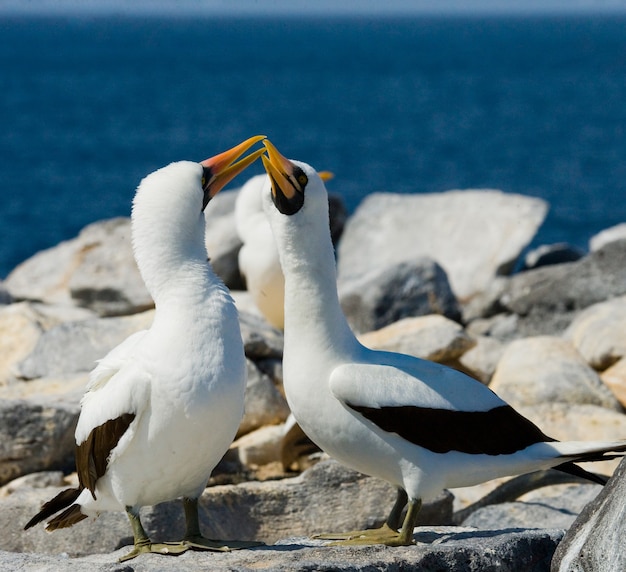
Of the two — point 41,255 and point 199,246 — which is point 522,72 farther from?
point 199,246

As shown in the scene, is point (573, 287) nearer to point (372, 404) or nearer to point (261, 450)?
point (261, 450)

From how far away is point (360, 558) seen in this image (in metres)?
5.55

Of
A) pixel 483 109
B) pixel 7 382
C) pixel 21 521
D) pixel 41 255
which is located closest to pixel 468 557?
pixel 21 521

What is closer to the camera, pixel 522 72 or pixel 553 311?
pixel 553 311

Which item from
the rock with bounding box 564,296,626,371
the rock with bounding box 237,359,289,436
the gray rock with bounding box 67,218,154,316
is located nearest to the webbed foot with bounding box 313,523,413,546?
the rock with bounding box 237,359,289,436

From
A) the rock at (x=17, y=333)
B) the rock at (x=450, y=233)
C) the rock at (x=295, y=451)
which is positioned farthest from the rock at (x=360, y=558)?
the rock at (x=450, y=233)

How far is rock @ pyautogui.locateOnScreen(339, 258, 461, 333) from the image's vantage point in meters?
12.5

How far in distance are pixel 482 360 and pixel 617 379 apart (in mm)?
1189

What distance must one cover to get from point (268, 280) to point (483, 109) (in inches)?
2246

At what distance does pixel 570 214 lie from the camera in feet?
107

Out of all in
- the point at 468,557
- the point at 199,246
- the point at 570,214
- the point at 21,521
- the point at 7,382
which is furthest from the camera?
the point at 570,214

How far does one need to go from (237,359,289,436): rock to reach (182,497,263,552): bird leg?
3172mm

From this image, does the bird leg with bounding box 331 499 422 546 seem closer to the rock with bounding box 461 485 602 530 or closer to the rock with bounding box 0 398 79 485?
the rock with bounding box 461 485 602 530

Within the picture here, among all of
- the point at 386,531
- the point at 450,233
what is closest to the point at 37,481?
the point at 386,531
